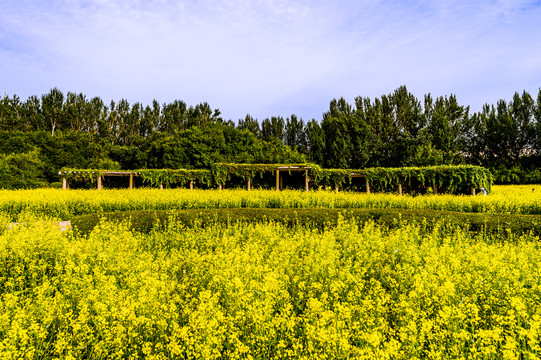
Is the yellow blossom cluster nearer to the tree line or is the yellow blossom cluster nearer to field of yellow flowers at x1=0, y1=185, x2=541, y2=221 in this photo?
field of yellow flowers at x1=0, y1=185, x2=541, y2=221

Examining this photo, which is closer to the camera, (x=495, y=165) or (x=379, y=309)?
A: (x=379, y=309)

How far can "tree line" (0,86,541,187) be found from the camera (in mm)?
35125

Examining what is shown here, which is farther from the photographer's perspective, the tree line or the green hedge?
the tree line

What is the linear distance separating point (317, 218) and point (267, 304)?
23.0 ft

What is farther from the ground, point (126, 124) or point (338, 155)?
point (126, 124)

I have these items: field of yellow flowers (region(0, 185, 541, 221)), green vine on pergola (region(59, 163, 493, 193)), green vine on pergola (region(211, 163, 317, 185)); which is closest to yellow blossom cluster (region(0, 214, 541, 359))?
field of yellow flowers (region(0, 185, 541, 221))

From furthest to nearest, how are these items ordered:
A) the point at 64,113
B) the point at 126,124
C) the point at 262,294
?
the point at 126,124
the point at 64,113
the point at 262,294

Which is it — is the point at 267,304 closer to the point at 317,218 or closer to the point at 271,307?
the point at 271,307

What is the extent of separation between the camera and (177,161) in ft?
115

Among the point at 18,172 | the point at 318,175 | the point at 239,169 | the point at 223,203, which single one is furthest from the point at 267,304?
the point at 18,172

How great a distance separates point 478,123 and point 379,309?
44077mm

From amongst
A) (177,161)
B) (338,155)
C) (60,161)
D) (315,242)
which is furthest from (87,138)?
(315,242)

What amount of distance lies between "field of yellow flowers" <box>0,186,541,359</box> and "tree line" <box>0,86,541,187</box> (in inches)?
1185

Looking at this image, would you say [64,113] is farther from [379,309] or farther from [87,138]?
[379,309]
